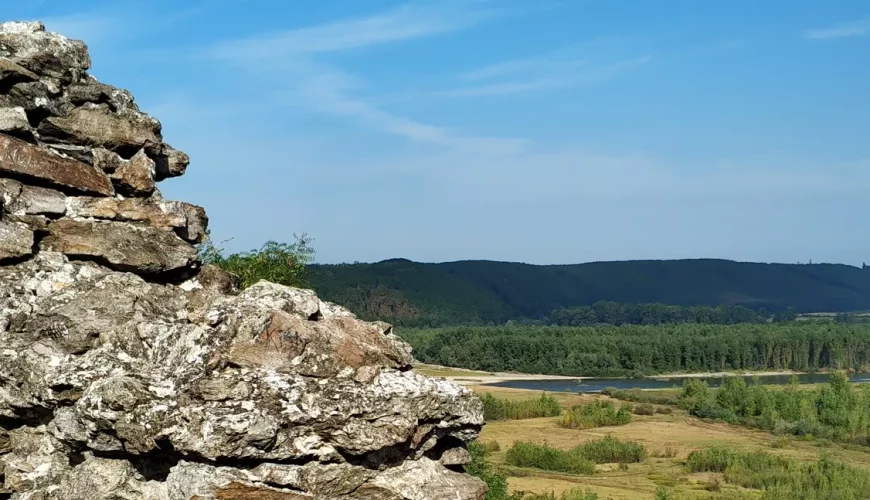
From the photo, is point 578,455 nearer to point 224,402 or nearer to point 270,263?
point 270,263

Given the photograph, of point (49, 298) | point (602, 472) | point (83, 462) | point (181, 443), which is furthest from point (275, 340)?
point (602, 472)

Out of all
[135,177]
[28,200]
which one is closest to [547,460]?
[135,177]

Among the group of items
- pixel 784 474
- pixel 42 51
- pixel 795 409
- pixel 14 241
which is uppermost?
pixel 42 51

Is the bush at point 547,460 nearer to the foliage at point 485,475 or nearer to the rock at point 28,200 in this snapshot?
the foliage at point 485,475

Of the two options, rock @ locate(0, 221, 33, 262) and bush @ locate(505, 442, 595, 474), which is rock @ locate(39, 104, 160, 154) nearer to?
rock @ locate(0, 221, 33, 262)

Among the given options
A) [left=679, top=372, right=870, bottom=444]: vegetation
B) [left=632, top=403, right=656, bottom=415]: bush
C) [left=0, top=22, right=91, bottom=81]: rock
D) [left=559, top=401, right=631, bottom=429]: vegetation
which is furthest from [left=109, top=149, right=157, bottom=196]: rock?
[left=632, top=403, right=656, bottom=415]: bush

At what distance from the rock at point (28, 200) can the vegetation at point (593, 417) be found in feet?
281

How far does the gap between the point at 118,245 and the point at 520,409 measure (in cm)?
9361

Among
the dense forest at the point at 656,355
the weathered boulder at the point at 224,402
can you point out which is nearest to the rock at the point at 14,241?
the weathered boulder at the point at 224,402

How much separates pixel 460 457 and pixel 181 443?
4.18 m

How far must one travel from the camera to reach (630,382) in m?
173

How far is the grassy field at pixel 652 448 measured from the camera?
59594 mm

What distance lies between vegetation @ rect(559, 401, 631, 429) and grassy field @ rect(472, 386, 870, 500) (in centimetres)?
120

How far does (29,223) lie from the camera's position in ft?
47.4
